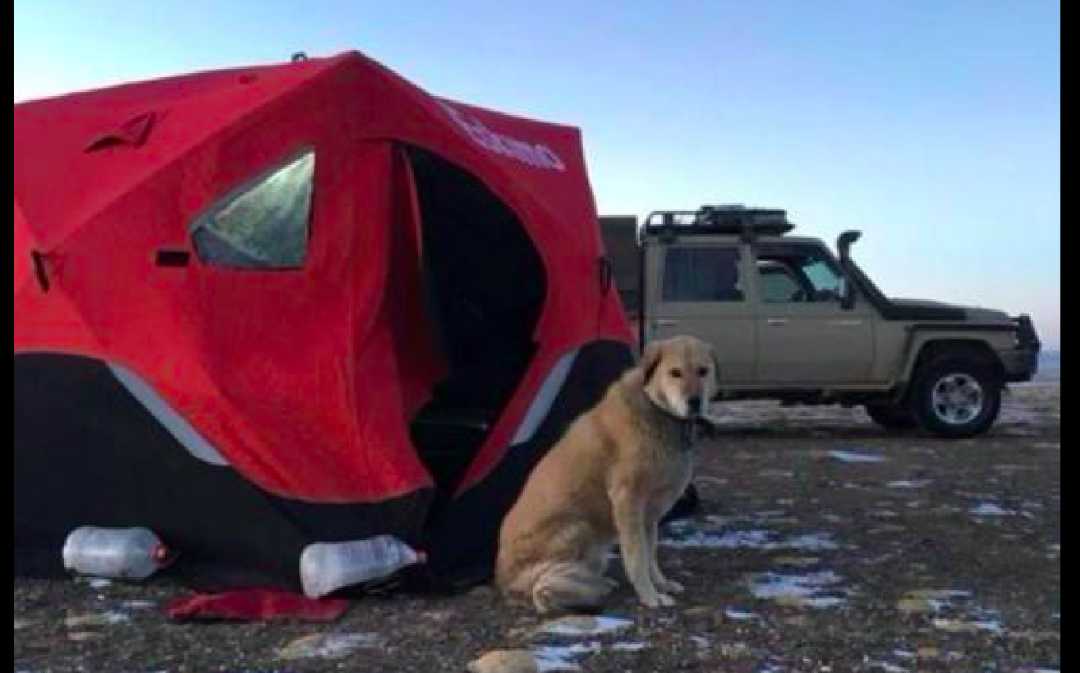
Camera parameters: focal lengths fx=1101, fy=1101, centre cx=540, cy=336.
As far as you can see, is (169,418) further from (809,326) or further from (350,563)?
(809,326)

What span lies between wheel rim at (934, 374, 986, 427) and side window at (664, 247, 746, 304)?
7.67ft

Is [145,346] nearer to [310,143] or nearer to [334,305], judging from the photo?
[334,305]

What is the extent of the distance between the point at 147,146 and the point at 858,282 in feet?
26.3

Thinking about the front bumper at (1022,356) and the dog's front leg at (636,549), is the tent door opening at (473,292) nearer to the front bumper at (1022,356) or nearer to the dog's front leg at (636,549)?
the dog's front leg at (636,549)

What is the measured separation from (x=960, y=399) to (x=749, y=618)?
775 centimetres

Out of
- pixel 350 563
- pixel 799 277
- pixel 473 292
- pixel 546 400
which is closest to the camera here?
pixel 350 563

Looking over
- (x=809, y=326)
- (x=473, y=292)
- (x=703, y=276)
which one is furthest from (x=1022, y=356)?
(x=473, y=292)

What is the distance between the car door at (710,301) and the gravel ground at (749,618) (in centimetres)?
403

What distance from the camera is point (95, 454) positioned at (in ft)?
17.3

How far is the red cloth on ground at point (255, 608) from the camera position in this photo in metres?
4.67

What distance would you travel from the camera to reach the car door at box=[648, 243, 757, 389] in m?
11.5

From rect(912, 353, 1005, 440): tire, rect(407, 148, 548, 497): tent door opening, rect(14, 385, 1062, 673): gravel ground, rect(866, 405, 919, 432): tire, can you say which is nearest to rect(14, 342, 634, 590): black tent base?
rect(14, 385, 1062, 673): gravel ground

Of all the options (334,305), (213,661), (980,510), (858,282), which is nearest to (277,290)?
(334,305)

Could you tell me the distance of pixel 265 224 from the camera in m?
5.55
